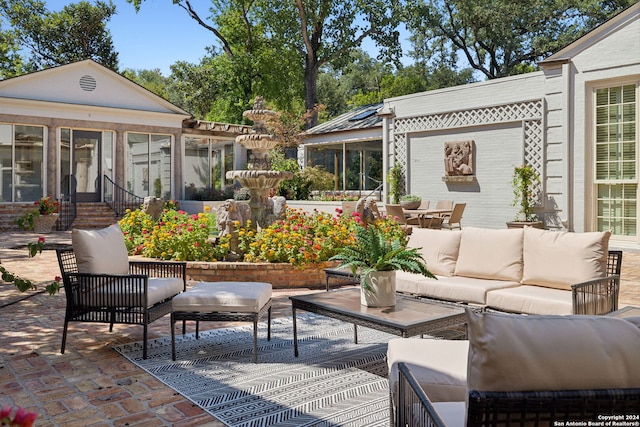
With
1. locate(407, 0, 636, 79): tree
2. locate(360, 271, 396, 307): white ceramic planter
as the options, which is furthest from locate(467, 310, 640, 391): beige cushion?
locate(407, 0, 636, 79): tree

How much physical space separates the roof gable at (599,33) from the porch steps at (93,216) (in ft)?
44.4

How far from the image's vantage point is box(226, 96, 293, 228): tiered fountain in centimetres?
931

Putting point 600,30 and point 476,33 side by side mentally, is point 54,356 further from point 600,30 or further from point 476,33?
point 476,33

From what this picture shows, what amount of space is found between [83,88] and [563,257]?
1719 cm

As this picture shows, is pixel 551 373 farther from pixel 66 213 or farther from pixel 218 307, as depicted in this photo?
pixel 66 213

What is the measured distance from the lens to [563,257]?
4.76 m


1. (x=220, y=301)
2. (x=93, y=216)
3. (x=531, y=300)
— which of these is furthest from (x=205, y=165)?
(x=531, y=300)

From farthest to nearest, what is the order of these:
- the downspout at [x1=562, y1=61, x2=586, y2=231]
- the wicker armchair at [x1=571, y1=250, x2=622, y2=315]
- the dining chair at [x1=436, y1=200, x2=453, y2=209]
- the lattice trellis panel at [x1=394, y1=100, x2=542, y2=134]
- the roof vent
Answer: the roof vent < the dining chair at [x1=436, y1=200, x2=453, y2=209] < the lattice trellis panel at [x1=394, y1=100, x2=542, y2=134] < the downspout at [x1=562, y1=61, x2=586, y2=231] < the wicker armchair at [x1=571, y1=250, x2=622, y2=315]

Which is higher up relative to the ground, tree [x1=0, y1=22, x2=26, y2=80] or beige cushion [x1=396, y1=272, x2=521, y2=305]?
tree [x1=0, y1=22, x2=26, y2=80]

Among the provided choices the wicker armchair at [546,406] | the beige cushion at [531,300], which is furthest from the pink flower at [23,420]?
the beige cushion at [531,300]

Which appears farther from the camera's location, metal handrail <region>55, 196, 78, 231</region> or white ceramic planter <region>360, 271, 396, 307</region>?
metal handrail <region>55, 196, 78, 231</region>

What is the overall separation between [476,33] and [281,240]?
2492 cm

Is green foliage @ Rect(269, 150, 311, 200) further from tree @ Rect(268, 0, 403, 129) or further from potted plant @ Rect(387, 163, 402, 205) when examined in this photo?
tree @ Rect(268, 0, 403, 129)

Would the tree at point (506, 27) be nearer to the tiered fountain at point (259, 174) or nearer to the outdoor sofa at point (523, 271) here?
the tiered fountain at point (259, 174)
